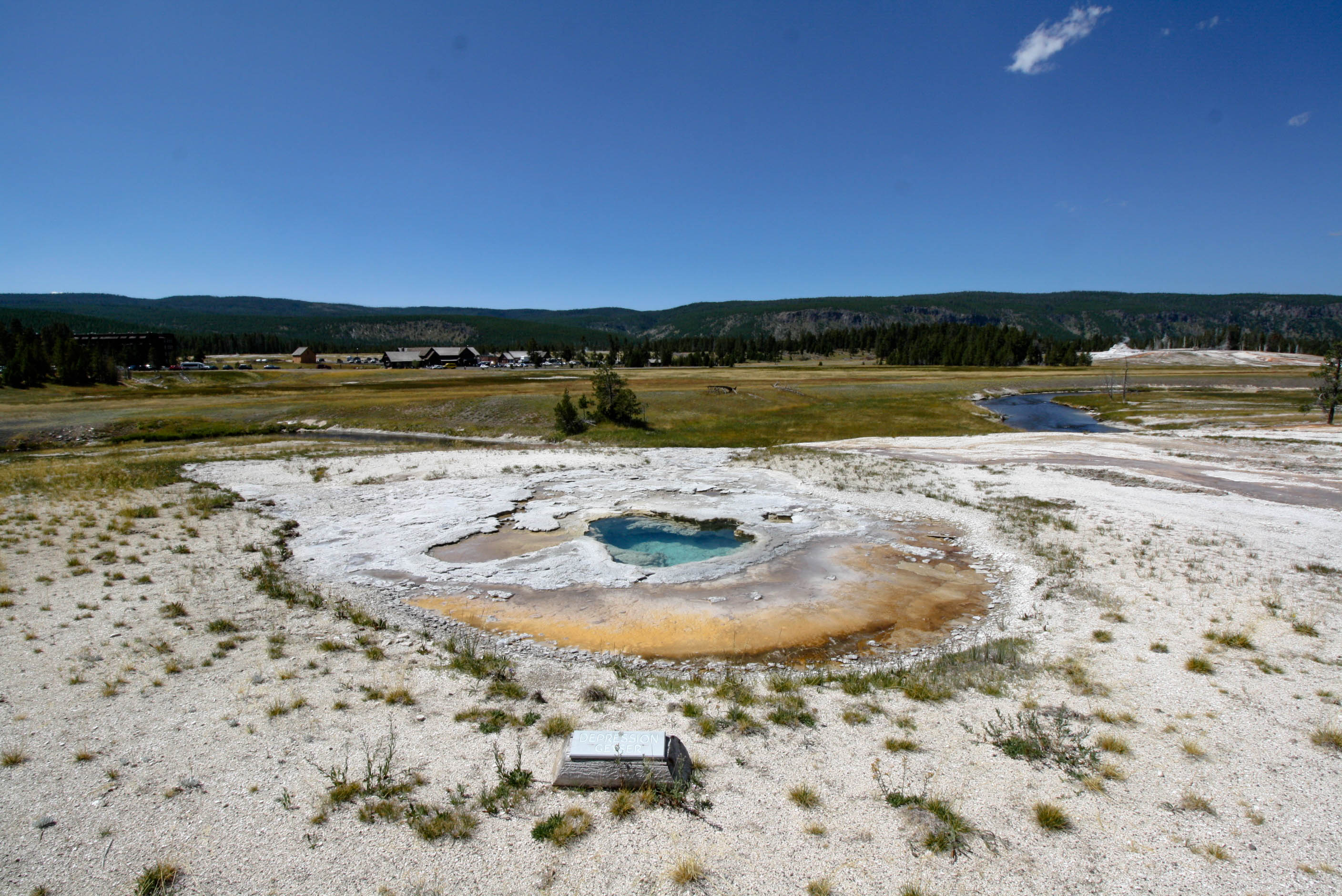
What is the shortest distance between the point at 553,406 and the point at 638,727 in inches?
1923

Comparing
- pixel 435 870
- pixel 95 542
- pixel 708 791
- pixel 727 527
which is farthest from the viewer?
pixel 727 527

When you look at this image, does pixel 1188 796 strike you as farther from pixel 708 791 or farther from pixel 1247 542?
pixel 1247 542

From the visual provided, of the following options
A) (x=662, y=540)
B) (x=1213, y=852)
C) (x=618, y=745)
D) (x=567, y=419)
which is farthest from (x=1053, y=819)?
(x=567, y=419)

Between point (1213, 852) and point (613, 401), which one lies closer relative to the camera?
point (1213, 852)

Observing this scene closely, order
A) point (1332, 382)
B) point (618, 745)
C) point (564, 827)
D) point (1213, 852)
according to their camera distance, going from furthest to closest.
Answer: point (1332, 382)
point (618, 745)
point (564, 827)
point (1213, 852)

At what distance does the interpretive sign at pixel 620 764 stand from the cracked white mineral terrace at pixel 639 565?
4229mm

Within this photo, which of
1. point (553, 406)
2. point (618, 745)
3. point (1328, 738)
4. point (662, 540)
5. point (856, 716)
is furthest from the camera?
point (553, 406)

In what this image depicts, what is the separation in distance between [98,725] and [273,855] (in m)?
4.28

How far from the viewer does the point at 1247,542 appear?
1681 centimetres

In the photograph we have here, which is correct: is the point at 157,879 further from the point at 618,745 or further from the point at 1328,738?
the point at 1328,738

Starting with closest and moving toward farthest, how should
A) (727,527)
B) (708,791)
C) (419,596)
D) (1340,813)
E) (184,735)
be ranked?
(1340,813) < (708,791) < (184,735) < (419,596) < (727,527)

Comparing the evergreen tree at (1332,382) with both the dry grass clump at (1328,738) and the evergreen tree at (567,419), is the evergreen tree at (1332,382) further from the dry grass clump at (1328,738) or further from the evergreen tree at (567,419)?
the evergreen tree at (567,419)

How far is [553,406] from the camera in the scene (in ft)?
182

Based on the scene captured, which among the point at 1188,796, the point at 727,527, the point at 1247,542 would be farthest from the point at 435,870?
the point at 1247,542
